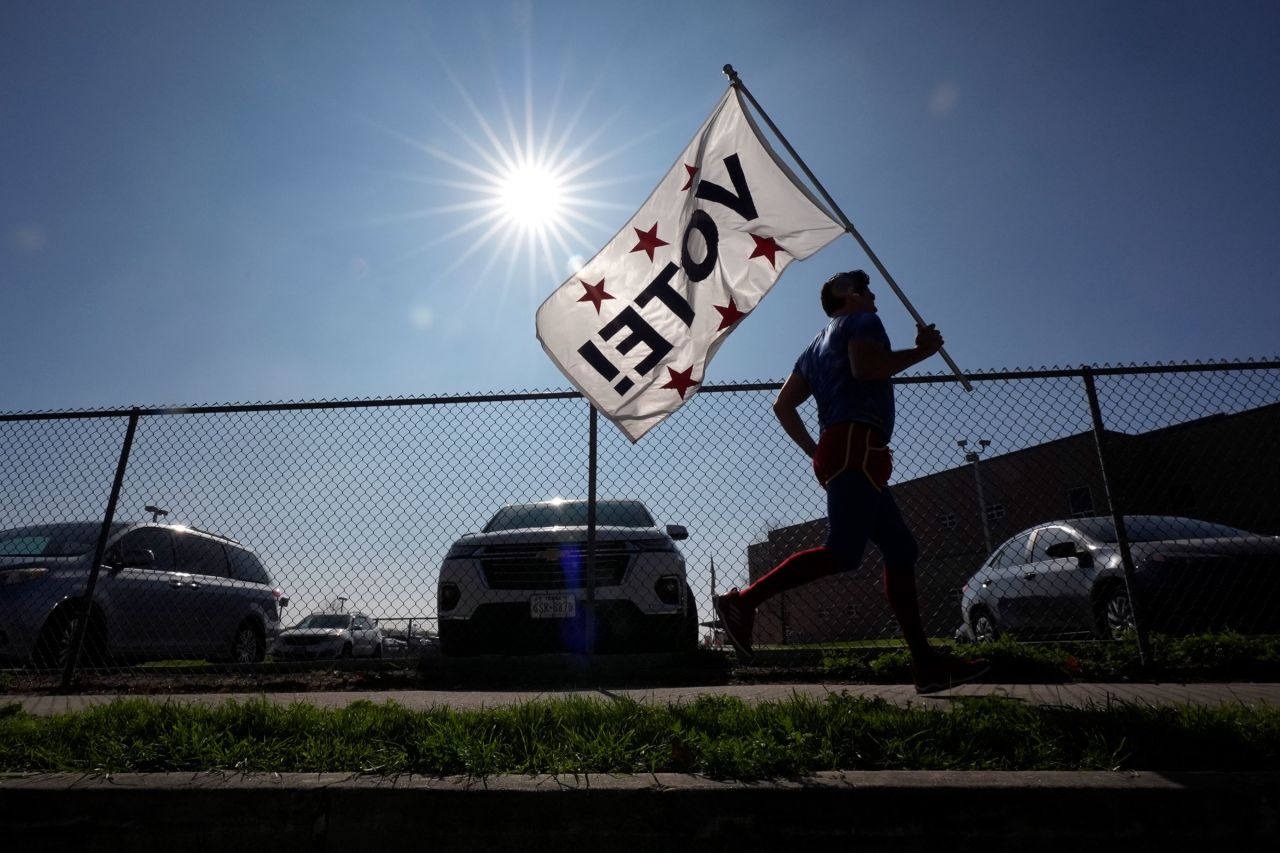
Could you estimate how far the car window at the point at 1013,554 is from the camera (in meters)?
8.09

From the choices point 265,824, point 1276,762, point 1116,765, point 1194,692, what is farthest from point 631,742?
point 1194,692

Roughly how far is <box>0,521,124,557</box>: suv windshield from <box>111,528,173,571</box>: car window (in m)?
0.20

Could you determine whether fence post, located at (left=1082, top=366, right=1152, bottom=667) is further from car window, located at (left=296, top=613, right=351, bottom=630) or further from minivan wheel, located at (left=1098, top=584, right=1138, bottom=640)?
car window, located at (left=296, top=613, right=351, bottom=630)

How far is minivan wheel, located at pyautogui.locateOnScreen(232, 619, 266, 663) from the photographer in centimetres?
875

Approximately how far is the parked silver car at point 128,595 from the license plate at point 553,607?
11.2 ft

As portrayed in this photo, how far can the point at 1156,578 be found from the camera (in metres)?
6.27

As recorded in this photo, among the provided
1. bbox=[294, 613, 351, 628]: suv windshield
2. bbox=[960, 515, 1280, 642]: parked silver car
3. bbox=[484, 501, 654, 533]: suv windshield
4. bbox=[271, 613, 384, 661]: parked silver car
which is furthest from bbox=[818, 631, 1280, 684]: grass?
bbox=[294, 613, 351, 628]: suv windshield

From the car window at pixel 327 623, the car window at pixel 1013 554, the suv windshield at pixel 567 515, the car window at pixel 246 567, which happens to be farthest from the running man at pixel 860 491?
the car window at pixel 327 623

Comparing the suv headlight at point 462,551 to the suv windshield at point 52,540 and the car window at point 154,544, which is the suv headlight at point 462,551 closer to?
the suv windshield at point 52,540

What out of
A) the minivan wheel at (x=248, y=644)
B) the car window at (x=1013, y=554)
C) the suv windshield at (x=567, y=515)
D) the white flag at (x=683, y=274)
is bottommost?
the minivan wheel at (x=248, y=644)

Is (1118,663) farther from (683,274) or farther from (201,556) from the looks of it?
(201,556)

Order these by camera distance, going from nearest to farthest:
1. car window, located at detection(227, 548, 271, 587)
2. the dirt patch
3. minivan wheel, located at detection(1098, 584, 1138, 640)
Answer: the dirt patch
minivan wheel, located at detection(1098, 584, 1138, 640)
car window, located at detection(227, 548, 271, 587)

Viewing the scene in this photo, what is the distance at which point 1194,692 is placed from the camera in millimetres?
4004

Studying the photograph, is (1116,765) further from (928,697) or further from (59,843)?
(59,843)
